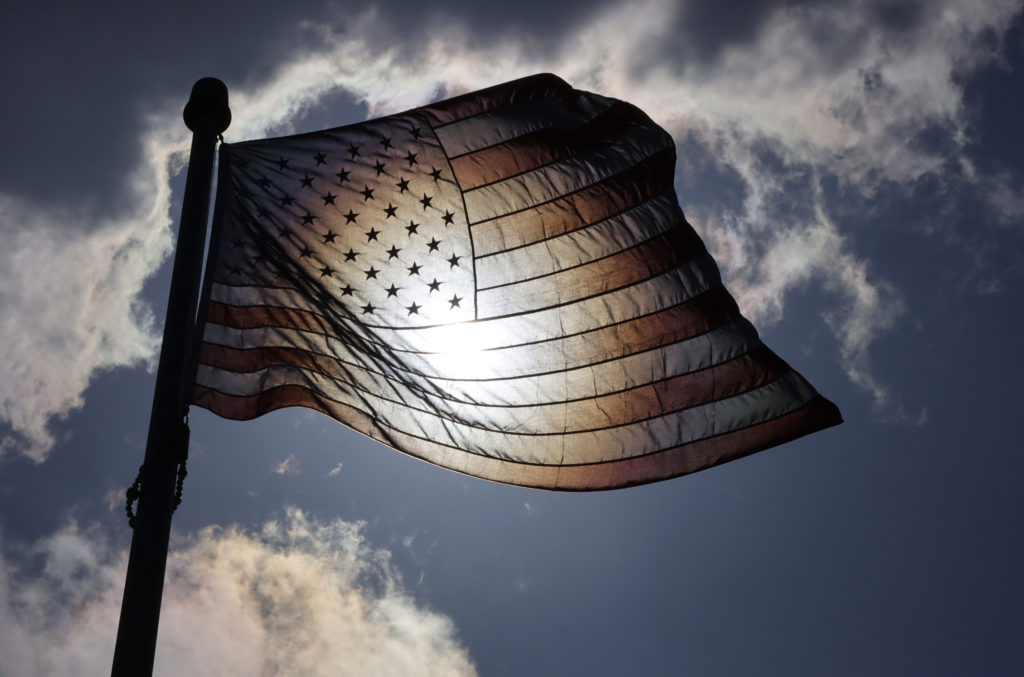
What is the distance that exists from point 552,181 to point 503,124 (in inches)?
39.4

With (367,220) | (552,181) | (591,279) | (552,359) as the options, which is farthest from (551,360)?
(367,220)

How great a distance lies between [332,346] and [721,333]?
495 cm

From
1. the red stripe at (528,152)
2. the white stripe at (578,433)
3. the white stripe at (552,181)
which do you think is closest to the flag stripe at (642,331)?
the white stripe at (578,433)

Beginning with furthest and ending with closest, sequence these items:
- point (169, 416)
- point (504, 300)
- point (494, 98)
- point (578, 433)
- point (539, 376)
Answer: point (494, 98), point (504, 300), point (539, 376), point (578, 433), point (169, 416)

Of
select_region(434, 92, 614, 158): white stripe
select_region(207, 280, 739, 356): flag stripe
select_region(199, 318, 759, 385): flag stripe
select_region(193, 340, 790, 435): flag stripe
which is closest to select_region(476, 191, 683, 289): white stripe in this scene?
select_region(207, 280, 739, 356): flag stripe

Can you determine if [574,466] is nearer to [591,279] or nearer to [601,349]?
[601,349]

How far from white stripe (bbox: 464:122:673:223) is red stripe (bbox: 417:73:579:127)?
3.13ft

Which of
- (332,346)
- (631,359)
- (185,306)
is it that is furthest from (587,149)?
(185,306)

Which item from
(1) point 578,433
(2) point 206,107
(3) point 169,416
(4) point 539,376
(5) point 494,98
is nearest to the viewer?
(3) point 169,416

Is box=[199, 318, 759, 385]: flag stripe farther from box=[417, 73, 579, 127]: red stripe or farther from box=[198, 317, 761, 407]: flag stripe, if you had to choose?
box=[417, 73, 579, 127]: red stripe

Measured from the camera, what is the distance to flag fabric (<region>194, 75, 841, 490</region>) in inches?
387

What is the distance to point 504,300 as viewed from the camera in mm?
10492

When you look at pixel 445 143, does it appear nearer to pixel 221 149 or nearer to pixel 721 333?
pixel 221 149

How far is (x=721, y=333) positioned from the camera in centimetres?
1015
